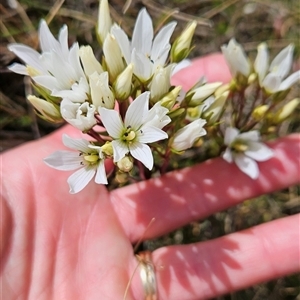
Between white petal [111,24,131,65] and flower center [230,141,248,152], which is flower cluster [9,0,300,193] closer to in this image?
white petal [111,24,131,65]

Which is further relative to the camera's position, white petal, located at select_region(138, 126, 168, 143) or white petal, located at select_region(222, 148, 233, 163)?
white petal, located at select_region(222, 148, 233, 163)

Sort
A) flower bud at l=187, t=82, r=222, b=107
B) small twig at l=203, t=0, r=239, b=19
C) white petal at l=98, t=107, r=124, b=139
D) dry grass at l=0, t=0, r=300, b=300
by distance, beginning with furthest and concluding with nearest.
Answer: small twig at l=203, t=0, r=239, b=19, dry grass at l=0, t=0, r=300, b=300, flower bud at l=187, t=82, r=222, b=107, white petal at l=98, t=107, r=124, b=139

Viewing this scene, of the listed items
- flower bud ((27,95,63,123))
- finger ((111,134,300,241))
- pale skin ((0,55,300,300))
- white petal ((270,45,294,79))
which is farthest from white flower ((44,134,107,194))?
white petal ((270,45,294,79))

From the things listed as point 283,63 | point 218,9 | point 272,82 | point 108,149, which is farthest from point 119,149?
point 218,9

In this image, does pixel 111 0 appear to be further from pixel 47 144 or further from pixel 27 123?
pixel 47 144

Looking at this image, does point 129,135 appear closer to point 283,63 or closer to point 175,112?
point 175,112

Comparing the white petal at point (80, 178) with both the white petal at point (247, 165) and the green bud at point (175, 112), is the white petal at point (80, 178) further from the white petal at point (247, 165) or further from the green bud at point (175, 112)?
the white petal at point (247, 165)
